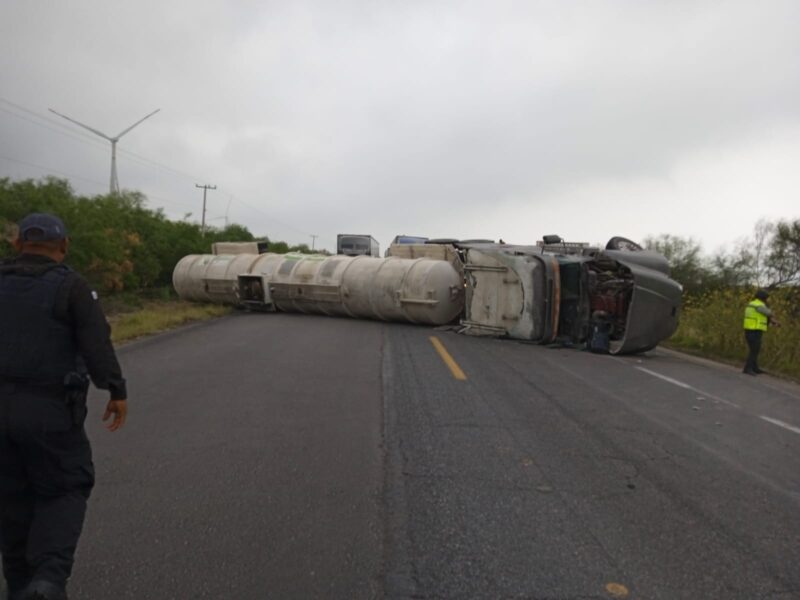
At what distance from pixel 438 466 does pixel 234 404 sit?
2.97 meters

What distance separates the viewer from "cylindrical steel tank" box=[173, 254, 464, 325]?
54.6ft

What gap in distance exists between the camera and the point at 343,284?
18.1 metres

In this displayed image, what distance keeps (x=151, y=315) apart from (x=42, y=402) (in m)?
15.2

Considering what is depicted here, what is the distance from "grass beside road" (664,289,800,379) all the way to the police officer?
486 inches

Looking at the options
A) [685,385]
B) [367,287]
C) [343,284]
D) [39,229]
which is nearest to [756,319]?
[685,385]

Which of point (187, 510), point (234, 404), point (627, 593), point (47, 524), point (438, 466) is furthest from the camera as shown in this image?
point (234, 404)

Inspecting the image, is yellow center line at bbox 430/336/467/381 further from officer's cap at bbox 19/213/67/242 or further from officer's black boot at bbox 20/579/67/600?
officer's black boot at bbox 20/579/67/600

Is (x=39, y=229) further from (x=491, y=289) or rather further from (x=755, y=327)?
(x=491, y=289)

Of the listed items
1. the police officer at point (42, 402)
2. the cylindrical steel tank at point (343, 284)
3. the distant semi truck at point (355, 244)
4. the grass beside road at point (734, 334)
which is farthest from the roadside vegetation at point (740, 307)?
the distant semi truck at point (355, 244)

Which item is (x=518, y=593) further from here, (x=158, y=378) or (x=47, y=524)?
(x=158, y=378)

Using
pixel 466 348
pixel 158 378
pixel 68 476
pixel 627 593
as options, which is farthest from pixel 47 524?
pixel 466 348

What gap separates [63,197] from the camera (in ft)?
56.3

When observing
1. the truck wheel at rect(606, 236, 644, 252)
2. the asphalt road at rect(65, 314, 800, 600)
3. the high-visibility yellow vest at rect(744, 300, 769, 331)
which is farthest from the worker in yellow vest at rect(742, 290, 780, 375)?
the truck wheel at rect(606, 236, 644, 252)

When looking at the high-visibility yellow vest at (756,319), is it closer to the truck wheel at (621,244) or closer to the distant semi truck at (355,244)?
the truck wheel at (621,244)
